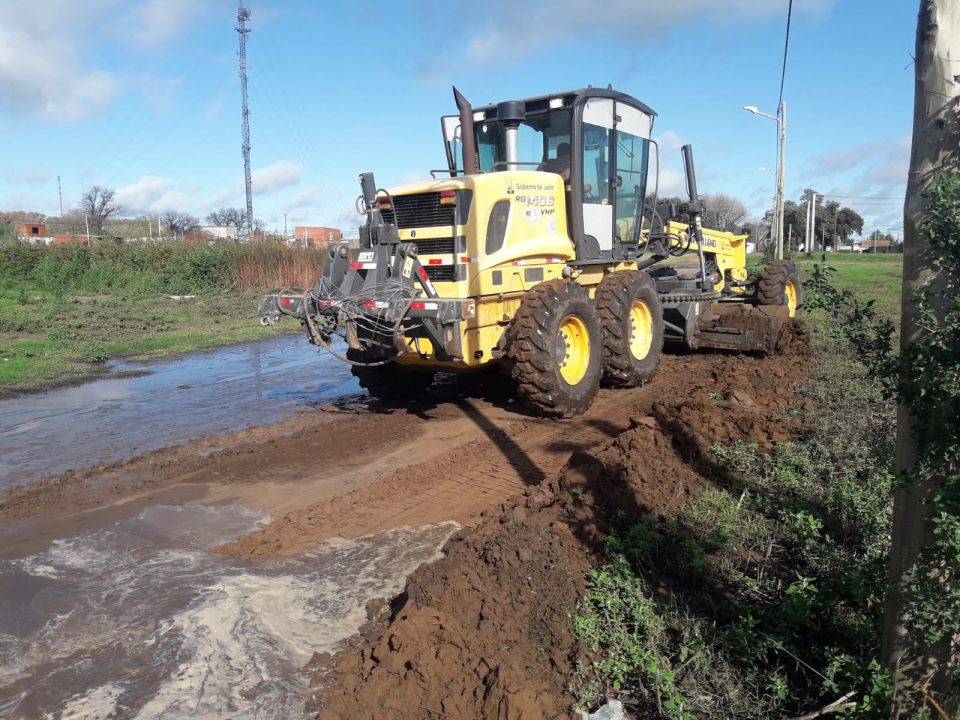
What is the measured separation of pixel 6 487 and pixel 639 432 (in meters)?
5.53

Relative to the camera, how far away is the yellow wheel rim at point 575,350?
8.40 m

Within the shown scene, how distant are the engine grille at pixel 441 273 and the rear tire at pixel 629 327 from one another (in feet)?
6.49

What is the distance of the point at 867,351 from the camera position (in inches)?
118

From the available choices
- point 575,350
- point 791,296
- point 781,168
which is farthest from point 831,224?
point 575,350

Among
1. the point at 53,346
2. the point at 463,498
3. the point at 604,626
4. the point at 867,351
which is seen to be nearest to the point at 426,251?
the point at 463,498

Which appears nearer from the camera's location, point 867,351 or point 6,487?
point 867,351

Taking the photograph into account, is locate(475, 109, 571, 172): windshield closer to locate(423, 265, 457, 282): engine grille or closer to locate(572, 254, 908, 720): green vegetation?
locate(423, 265, 457, 282): engine grille

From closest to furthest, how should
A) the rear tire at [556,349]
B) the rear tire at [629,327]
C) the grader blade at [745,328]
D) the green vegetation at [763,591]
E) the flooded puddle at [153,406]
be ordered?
the green vegetation at [763,591] → the rear tire at [556,349] → the flooded puddle at [153,406] → the rear tire at [629,327] → the grader blade at [745,328]

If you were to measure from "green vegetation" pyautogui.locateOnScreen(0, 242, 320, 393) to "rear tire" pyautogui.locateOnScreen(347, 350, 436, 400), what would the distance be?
5.24m

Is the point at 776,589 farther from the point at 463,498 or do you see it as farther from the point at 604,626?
the point at 463,498

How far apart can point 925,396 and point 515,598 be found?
2.31 m

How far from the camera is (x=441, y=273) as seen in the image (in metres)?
8.10

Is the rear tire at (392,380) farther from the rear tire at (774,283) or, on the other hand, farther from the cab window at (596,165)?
the rear tire at (774,283)

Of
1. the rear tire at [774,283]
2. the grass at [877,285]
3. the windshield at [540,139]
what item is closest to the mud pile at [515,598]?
the windshield at [540,139]
